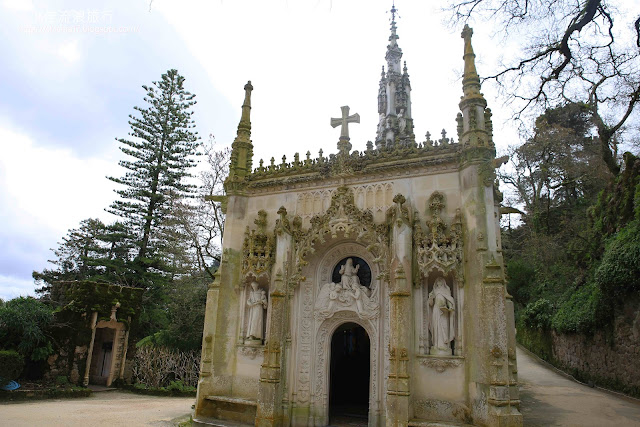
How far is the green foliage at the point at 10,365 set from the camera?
15086mm

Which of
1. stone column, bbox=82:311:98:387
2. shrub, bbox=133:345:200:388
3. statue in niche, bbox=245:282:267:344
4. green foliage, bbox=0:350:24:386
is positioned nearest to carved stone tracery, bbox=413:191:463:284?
statue in niche, bbox=245:282:267:344

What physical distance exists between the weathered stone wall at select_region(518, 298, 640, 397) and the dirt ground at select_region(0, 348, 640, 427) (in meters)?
0.46

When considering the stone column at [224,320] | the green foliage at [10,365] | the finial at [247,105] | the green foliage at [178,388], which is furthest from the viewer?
the green foliage at [178,388]

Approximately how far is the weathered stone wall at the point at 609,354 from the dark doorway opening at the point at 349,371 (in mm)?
7576

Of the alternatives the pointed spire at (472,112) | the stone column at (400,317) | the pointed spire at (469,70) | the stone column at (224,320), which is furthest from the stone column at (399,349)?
the pointed spire at (469,70)

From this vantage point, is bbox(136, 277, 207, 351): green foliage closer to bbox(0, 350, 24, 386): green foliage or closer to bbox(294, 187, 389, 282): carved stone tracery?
bbox(0, 350, 24, 386): green foliage

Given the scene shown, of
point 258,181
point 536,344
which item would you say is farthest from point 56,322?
point 536,344

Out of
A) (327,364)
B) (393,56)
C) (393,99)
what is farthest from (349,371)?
(393,56)

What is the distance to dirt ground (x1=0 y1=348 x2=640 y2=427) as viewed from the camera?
32.3 ft

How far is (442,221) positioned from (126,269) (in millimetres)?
24036

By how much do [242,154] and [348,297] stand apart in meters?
5.29

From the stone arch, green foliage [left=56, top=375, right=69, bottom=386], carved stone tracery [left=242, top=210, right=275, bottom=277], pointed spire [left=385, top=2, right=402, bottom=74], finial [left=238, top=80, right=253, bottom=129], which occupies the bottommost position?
green foliage [left=56, top=375, right=69, bottom=386]

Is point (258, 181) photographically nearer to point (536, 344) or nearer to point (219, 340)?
point (219, 340)

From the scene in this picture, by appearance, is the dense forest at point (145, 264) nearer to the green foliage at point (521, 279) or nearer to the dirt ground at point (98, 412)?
the dirt ground at point (98, 412)
